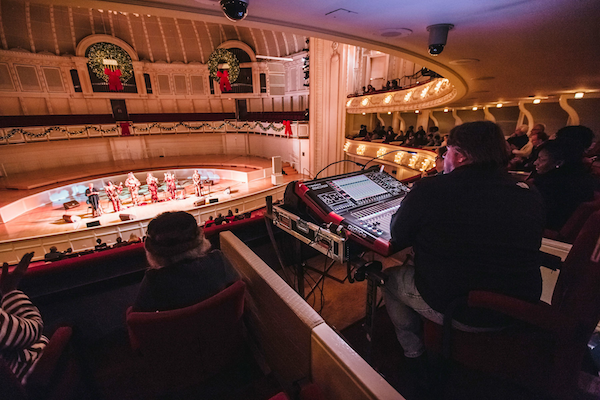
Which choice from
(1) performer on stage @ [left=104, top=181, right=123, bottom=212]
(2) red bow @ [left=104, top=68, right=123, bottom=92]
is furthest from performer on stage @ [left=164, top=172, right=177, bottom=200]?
(2) red bow @ [left=104, top=68, right=123, bottom=92]

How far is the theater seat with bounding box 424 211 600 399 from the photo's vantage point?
925 millimetres

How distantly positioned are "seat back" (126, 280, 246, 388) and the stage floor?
5.81 metres

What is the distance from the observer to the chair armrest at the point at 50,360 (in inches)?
38.4

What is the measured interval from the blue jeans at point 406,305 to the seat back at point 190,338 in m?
0.73

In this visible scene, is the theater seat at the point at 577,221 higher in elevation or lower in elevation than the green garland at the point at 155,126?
lower

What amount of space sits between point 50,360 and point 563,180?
9.81ft

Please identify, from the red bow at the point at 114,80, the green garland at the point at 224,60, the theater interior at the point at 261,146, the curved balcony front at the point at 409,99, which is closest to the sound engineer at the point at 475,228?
the theater interior at the point at 261,146

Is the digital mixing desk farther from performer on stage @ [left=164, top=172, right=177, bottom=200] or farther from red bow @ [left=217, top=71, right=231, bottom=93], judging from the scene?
red bow @ [left=217, top=71, right=231, bottom=93]

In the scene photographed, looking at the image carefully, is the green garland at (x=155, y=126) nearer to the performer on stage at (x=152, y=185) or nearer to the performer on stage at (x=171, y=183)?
the performer on stage at (x=171, y=183)

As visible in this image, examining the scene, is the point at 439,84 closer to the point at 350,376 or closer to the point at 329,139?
the point at 329,139

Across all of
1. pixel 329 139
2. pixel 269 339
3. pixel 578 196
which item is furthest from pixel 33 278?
pixel 329 139

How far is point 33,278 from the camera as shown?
1.52m

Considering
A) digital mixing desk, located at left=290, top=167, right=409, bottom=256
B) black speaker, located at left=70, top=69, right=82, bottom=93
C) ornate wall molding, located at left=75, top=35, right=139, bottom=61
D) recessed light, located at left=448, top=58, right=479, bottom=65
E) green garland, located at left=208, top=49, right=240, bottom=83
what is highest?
ornate wall molding, located at left=75, top=35, right=139, bottom=61

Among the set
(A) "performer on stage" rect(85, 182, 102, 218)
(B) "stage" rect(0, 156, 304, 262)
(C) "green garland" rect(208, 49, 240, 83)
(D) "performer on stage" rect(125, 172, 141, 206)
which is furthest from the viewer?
(C) "green garland" rect(208, 49, 240, 83)
